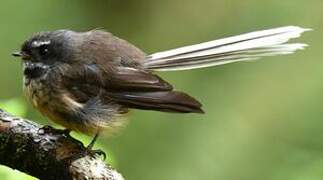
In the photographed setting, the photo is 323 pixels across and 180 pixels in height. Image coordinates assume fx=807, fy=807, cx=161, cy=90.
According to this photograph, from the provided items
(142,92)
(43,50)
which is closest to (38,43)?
(43,50)

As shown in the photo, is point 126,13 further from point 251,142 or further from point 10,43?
point 251,142

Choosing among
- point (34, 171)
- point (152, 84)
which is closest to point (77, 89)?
point (152, 84)

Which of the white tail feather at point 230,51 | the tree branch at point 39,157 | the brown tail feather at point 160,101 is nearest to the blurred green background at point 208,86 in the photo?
the white tail feather at point 230,51

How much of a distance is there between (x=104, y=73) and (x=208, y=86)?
4160 millimetres

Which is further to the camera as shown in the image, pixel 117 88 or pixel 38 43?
pixel 38 43

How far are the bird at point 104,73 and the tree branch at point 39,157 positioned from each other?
449 millimetres

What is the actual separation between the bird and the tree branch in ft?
1.47

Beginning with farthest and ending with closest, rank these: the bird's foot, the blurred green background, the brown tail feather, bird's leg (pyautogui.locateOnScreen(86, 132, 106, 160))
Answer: the blurred green background < the brown tail feather < bird's leg (pyautogui.locateOnScreen(86, 132, 106, 160)) < the bird's foot

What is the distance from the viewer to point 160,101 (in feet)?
13.8

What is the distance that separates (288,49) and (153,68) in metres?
0.79

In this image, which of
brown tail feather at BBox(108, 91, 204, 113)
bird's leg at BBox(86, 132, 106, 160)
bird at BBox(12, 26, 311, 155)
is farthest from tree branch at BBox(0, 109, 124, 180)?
brown tail feather at BBox(108, 91, 204, 113)

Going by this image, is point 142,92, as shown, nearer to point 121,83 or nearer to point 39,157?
point 121,83

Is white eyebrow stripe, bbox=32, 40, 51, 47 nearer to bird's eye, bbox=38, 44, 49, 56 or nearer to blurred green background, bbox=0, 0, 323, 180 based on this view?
bird's eye, bbox=38, 44, 49, 56

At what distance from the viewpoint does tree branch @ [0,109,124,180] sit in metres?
3.61
